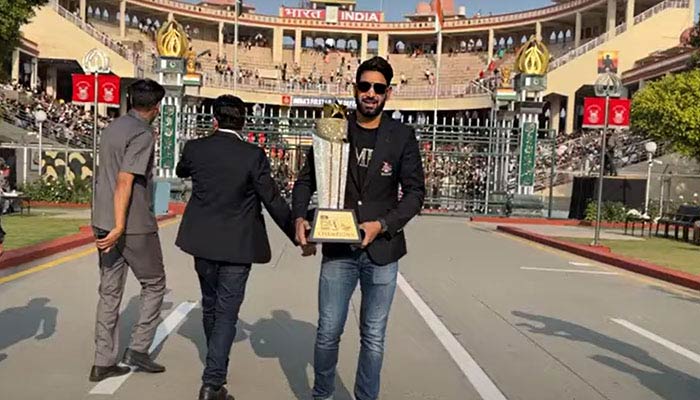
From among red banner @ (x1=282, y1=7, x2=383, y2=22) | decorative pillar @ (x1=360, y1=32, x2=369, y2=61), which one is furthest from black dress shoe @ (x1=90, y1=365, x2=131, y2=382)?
red banner @ (x1=282, y1=7, x2=383, y2=22)

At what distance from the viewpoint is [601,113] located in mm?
19062

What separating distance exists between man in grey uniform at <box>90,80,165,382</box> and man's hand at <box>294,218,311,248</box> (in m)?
1.41

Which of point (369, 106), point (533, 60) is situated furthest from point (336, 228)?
point (533, 60)

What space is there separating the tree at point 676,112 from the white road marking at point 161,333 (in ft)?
74.6

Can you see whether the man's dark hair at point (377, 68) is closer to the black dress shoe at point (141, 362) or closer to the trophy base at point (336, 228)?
the trophy base at point (336, 228)

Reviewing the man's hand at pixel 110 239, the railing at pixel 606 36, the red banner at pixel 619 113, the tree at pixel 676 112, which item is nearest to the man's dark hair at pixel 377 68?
the man's hand at pixel 110 239

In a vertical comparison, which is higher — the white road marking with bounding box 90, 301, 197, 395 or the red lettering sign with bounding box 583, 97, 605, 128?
the red lettering sign with bounding box 583, 97, 605, 128

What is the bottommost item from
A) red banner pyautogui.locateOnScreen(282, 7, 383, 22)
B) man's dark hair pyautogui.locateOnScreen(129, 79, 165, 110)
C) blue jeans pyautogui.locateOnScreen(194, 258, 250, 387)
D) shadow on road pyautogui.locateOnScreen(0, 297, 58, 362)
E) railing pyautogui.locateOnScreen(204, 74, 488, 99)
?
shadow on road pyautogui.locateOnScreen(0, 297, 58, 362)

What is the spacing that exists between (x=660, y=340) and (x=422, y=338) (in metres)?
2.33

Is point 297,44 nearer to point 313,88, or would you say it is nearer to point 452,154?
point 313,88

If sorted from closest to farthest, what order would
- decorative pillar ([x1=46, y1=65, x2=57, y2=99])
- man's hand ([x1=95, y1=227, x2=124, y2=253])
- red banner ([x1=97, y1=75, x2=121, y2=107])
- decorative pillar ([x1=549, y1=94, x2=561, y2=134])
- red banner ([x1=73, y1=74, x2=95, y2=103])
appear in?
man's hand ([x1=95, y1=227, x2=124, y2=253])
red banner ([x1=73, y1=74, x2=95, y2=103])
red banner ([x1=97, y1=75, x2=121, y2=107])
decorative pillar ([x1=46, y1=65, x2=57, y2=99])
decorative pillar ([x1=549, y1=94, x2=561, y2=134])

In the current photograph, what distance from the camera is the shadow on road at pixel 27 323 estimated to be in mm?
6023

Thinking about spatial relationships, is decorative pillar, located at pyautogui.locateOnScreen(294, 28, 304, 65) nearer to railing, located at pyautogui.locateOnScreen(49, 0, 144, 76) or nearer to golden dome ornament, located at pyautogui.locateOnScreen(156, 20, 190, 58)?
railing, located at pyautogui.locateOnScreen(49, 0, 144, 76)

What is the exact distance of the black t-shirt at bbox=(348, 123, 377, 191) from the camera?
388 centimetres
